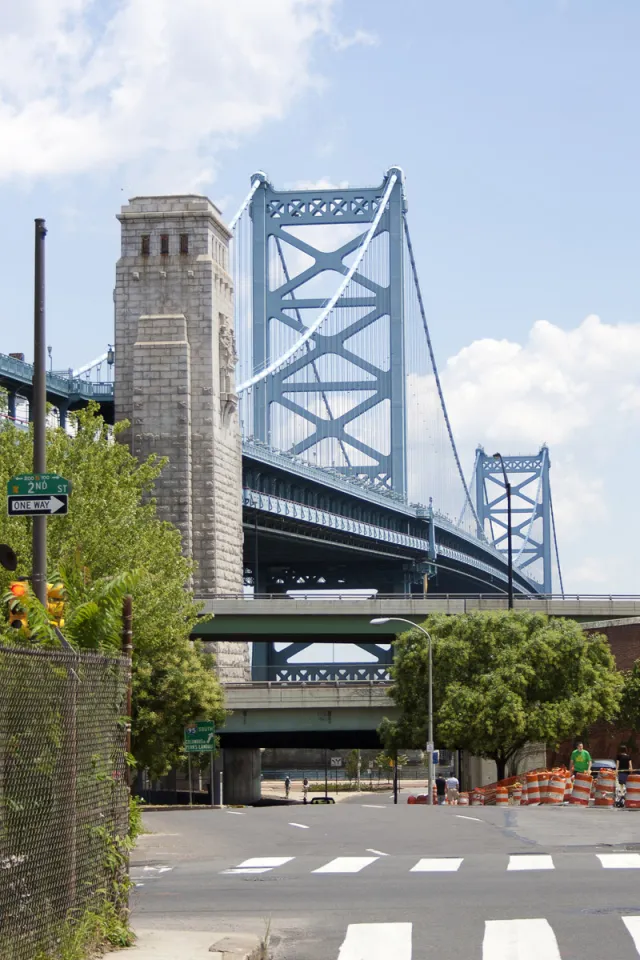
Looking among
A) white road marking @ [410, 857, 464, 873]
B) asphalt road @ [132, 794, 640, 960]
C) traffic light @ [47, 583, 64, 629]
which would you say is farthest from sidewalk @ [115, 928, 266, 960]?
white road marking @ [410, 857, 464, 873]

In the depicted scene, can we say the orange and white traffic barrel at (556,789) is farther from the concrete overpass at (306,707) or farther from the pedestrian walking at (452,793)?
the concrete overpass at (306,707)

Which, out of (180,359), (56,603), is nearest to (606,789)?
(56,603)

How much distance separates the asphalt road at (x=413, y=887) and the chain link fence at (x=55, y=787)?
1776mm

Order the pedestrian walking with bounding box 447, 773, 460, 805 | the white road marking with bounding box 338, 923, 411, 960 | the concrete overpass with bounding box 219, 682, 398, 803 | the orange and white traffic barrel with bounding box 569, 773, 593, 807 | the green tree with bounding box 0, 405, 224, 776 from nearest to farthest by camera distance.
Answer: the white road marking with bounding box 338, 923, 411, 960 → the green tree with bounding box 0, 405, 224, 776 → the orange and white traffic barrel with bounding box 569, 773, 593, 807 → the pedestrian walking with bounding box 447, 773, 460, 805 → the concrete overpass with bounding box 219, 682, 398, 803

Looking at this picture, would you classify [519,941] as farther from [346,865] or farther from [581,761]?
[581,761]

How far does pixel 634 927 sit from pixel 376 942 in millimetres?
2163

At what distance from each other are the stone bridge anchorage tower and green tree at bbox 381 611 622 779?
13397 millimetres

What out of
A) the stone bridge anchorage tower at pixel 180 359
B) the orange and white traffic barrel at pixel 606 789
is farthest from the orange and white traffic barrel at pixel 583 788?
the stone bridge anchorage tower at pixel 180 359

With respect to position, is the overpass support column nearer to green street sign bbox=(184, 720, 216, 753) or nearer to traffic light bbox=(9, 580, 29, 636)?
green street sign bbox=(184, 720, 216, 753)

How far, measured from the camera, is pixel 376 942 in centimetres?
1245

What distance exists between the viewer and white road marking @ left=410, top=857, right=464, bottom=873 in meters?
18.9

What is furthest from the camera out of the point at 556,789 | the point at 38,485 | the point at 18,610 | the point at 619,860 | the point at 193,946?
the point at 556,789

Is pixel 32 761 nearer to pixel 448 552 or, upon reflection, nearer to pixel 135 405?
pixel 135 405

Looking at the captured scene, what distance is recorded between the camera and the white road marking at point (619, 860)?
18.5 metres
